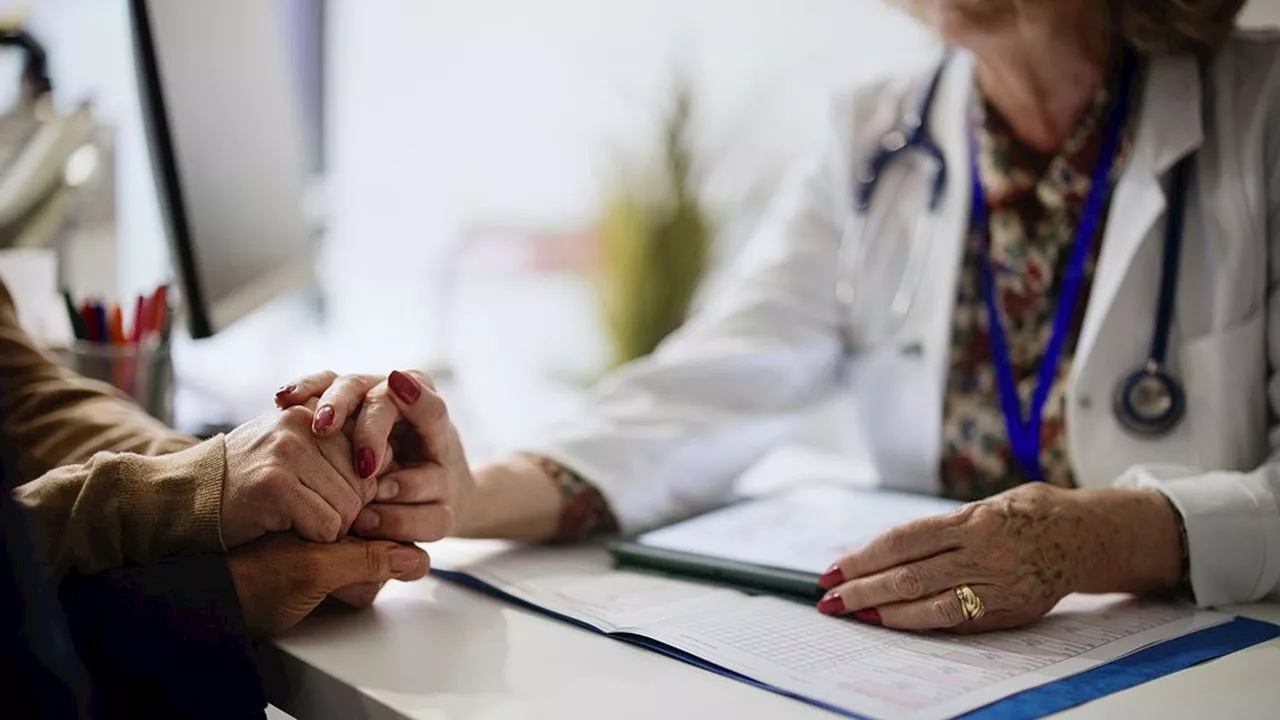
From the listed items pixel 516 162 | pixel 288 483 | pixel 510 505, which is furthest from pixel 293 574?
pixel 516 162

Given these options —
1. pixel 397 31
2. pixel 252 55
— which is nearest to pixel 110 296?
pixel 252 55

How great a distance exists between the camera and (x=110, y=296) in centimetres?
137

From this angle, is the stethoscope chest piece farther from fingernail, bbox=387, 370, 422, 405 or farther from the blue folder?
fingernail, bbox=387, 370, 422, 405

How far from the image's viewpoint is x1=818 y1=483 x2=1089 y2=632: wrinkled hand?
2.68ft

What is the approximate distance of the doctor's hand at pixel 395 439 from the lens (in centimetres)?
86

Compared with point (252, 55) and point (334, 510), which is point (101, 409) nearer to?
point (334, 510)

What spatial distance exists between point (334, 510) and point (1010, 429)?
0.74 meters

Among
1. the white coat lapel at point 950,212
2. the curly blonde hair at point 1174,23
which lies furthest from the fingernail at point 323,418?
the curly blonde hair at point 1174,23

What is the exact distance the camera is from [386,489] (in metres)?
0.90

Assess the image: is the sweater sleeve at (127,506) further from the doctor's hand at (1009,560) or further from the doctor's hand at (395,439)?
the doctor's hand at (1009,560)

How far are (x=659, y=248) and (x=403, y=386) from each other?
4.83 feet

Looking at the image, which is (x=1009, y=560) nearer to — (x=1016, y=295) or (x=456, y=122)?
(x=1016, y=295)

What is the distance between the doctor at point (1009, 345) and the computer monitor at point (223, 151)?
22cm

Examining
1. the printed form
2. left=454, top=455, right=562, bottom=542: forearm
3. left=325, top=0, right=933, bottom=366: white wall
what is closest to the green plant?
left=325, top=0, right=933, bottom=366: white wall
